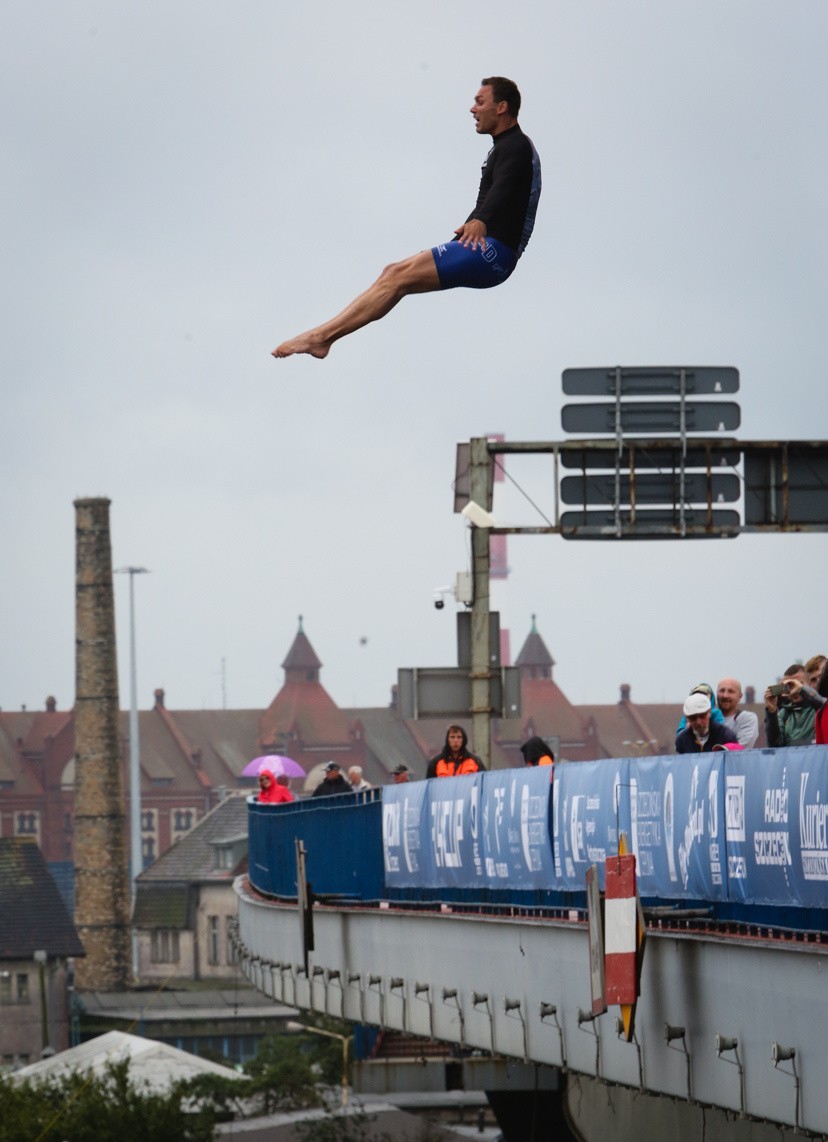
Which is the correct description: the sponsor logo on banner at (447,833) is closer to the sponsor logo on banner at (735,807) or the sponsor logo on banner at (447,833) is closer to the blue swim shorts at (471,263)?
the sponsor logo on banner at (735,807)

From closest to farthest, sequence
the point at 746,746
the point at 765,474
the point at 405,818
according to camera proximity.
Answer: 1. the point at 746,746
2. the point at 405,818
3. the point at 765,474

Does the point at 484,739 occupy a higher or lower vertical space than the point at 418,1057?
higher

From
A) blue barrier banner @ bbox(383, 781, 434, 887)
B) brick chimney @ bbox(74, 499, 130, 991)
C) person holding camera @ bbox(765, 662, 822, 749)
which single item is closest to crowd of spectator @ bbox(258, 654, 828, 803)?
person holding camera @ bbox(765, 662, 822, 749)

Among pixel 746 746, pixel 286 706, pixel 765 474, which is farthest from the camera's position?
pixel 286 706

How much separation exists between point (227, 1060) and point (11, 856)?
18298 millimetres

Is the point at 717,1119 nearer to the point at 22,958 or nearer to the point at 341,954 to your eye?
the point at 341,954

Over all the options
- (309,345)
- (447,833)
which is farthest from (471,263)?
(447,833)

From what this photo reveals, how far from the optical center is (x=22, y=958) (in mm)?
101562

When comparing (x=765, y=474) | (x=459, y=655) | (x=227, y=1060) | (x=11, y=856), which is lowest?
(x=227, y=1060)

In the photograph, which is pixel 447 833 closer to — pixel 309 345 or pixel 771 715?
pixel 771 715

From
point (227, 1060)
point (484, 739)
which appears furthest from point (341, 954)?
point (227, 1060)

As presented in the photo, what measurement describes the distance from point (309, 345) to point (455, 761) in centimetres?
1129

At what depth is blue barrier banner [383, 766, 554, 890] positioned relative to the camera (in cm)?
1698

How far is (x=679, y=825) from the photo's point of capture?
45.6ft
